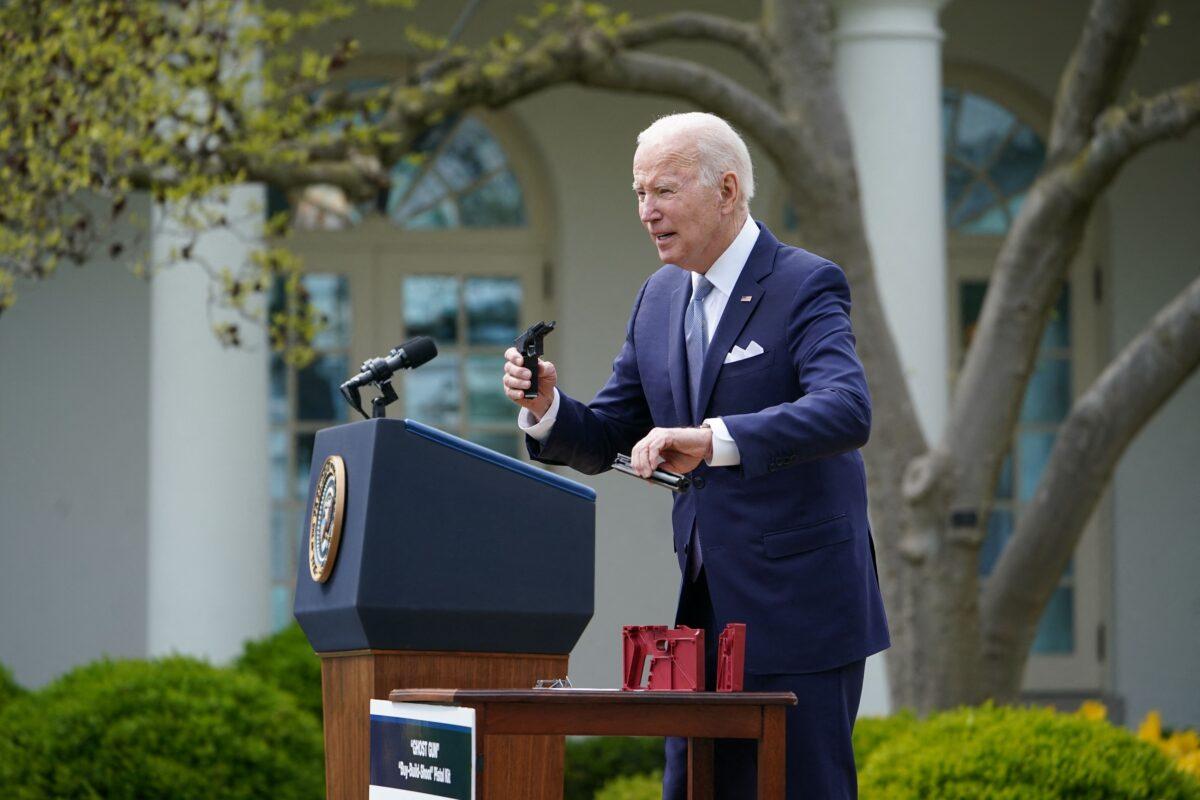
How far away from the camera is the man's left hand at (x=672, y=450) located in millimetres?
2664

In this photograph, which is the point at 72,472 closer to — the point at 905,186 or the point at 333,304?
the point at 333,304

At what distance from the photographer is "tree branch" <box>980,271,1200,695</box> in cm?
650

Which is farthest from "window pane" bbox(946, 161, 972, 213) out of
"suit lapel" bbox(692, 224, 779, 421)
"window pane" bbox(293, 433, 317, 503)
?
"suit lapel" bbox(692, 224, 779, 421)

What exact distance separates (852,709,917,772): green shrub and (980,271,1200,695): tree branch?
2.83 ft

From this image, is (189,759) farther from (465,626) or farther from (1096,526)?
(1096,526)

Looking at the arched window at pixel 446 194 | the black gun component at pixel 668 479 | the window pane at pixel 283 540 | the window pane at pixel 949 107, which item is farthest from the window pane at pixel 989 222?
the black gun component at pixel 668 479

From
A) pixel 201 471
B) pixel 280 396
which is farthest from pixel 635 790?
pixel 280 396

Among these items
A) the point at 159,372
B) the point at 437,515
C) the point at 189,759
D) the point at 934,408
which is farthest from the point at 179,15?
the point at 437,515

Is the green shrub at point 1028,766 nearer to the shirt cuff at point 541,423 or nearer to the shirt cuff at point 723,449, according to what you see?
the shirt cuff at point 541,423

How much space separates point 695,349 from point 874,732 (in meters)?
3.43

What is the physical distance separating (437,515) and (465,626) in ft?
0.70

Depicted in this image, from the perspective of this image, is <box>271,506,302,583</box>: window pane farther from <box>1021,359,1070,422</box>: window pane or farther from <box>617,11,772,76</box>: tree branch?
<box>617,11,772,76</box>: tree branch

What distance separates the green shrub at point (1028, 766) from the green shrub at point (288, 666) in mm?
3680

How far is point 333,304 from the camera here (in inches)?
439
